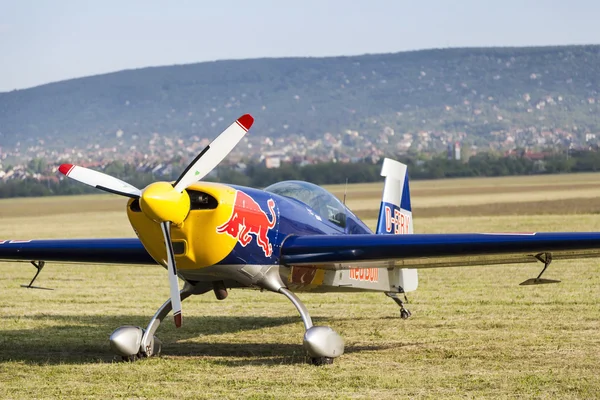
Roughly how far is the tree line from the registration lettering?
152 ft

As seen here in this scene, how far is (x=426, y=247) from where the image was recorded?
9586 millimetres

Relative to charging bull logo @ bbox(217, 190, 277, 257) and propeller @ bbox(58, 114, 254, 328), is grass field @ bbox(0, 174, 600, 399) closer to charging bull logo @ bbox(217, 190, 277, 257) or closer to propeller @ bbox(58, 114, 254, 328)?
propeller @ bbox(58, 114, 254, 328)

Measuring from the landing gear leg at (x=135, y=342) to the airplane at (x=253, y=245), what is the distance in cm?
1

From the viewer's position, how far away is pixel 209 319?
43.9 feet

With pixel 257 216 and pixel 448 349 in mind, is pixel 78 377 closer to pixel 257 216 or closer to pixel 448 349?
pixel 257 216

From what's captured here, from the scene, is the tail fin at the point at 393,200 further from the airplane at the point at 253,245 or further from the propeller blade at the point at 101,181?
the propeller blade at the point at 101,181

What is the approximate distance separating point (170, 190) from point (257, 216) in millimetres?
1140

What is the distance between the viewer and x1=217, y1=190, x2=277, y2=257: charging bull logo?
30.0ft

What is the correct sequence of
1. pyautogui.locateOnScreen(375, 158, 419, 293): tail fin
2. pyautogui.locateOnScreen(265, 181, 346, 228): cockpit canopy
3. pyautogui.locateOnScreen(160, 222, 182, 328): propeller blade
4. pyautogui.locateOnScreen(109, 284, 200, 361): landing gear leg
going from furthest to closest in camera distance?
pyautogui.locateOnScreen(375, 158, 419, 293): tail fin → pyautogui.locateOnScreen(265, 181, 346, 228): cockpit canopy → pyautogui.locateOnScreen(109, 284, 200, 361): landing gear leg → pyautogui.locateOnScreen(160, 222, 182, 328): propeller blade

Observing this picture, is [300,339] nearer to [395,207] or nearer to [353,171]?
[395,207]

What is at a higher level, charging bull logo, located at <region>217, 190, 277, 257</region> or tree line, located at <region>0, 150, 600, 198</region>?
tree line, located at <region>0, 150, 600, 198</region>

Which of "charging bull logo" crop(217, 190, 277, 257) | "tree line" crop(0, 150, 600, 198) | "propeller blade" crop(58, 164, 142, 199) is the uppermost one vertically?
"tree line" crop(0, 150, 600, 198)

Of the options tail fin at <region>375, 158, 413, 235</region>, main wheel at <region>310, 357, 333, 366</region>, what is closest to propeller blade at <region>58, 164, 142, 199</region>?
main wheel at <region>310, 357, 333, 366</region>

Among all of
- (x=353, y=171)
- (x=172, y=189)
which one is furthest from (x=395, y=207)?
(x=353, y=171)
